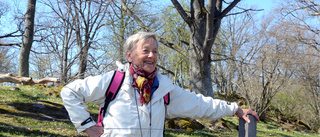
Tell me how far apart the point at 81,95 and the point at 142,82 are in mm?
563

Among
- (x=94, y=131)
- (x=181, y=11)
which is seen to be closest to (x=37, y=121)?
(x=181, y=11)

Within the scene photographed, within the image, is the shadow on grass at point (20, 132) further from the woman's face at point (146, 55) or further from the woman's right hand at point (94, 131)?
the woman's face at point (146, 55)

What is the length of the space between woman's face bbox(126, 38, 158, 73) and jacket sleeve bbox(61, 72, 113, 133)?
1.23ft

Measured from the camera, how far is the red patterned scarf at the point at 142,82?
8.46 feet

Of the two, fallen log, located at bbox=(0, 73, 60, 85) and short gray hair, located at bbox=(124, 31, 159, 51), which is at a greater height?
short gray hair, located at bbox=(124, 31, 159, 51)

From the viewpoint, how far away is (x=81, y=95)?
101 inches

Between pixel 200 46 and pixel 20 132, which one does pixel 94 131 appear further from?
pixel 200 46

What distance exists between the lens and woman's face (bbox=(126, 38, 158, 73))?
8.99ft

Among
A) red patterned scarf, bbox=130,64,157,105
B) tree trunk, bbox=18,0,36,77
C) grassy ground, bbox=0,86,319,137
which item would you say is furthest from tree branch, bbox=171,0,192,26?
tree trunk, bbox=18,0,36,77

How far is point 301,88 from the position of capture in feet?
79.7

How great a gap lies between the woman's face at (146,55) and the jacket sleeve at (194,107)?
372 mm

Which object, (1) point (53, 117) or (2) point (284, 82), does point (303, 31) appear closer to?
(2) point (284, 82)

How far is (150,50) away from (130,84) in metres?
0.40

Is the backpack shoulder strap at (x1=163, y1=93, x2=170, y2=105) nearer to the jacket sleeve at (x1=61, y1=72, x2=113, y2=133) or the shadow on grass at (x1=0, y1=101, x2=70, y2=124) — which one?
the jacket sleeve at (x1=61, y1=72, x2=113, y2=133)
